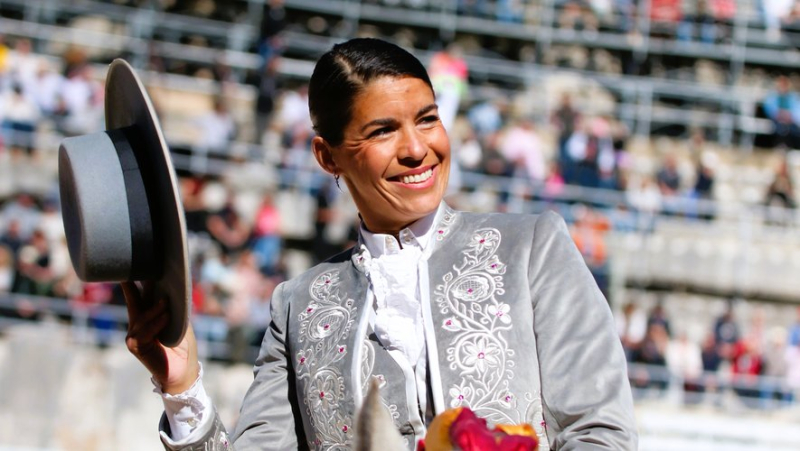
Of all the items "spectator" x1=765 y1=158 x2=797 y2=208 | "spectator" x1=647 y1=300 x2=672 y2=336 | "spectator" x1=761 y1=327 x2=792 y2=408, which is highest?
"spectator" x1=765 y1=158 x2=797 y2=208

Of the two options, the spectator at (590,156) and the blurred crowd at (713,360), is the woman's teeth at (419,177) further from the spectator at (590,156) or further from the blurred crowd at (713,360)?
the spectator at (590,156)

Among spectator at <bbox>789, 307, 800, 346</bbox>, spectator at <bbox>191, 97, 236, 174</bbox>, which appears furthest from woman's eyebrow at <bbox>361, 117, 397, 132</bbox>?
spectator at <bbox>789, 307, 800, 346</bbox>

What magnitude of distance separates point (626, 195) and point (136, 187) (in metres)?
9.52

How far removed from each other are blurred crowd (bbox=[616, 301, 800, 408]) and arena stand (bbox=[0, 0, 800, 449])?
0.06 feet

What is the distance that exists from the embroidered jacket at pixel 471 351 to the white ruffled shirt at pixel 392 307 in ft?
0.07

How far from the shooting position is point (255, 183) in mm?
11070

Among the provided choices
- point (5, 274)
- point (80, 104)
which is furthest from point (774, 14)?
point (5, 274)

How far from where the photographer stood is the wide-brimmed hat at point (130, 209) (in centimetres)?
223

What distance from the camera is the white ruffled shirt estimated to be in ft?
7.82

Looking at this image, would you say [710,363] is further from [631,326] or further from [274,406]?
[274,406]

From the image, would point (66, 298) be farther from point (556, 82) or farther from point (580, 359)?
point (580, 359)

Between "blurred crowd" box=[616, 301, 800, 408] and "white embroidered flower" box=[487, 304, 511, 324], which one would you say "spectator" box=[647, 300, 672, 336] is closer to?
"blurred crowd" box=[616, 301, 800, 408]

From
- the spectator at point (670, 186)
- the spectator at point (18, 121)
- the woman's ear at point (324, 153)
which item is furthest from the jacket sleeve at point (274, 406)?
the spectator at point (670, 186)

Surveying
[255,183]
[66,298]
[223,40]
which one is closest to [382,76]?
[66,298]
